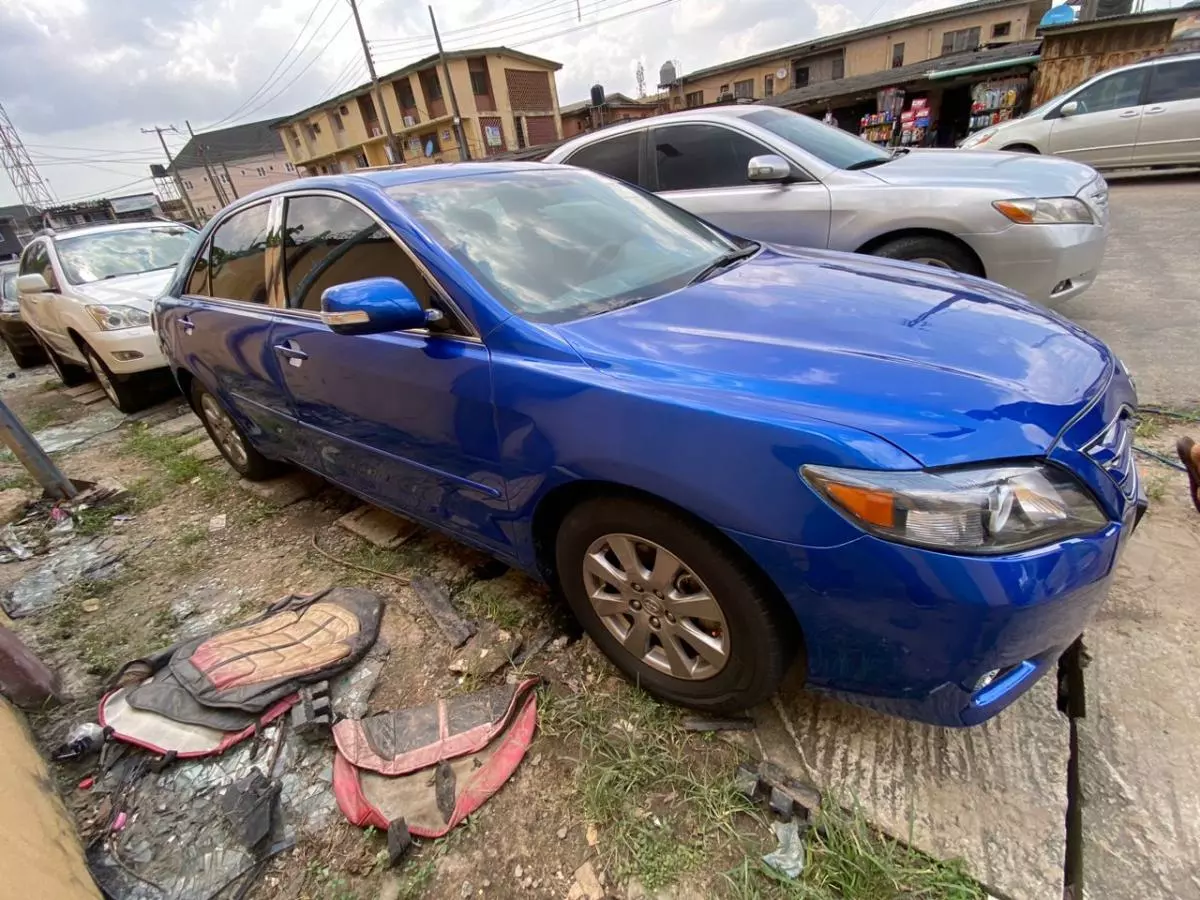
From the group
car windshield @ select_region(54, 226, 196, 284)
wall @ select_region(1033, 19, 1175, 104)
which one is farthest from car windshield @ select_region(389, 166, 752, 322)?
wall @ select_region(1033, 19, 1175, 104)

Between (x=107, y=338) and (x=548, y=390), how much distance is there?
17.7 ft

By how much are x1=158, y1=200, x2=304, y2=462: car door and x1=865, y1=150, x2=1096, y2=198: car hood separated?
356 centimetres

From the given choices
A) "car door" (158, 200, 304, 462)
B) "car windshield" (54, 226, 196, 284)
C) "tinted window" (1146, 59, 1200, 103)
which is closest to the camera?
"car door" (158, 200, 304, 462)

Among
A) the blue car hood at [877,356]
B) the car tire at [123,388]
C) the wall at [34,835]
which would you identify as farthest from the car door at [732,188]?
the car tire at [123,388]

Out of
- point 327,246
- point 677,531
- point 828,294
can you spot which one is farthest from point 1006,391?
point 327,246

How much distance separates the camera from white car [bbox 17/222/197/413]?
5.07 meters

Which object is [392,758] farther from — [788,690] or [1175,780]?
[1175,780]

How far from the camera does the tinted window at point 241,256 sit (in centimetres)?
274

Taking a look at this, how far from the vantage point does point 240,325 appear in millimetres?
2771

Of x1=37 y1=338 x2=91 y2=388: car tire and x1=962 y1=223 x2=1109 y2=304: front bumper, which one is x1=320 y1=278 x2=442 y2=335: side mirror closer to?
x1=962 y1=223 x2=1109 y2=304: front bumper

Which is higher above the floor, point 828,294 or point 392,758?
point 828,294

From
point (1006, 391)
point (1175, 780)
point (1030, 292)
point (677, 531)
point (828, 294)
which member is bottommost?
point (1175, 780)

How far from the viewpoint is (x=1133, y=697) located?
1612 millimetres

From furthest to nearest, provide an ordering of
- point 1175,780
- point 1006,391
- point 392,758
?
point 392,758, point 1175,780, point 1006,391
